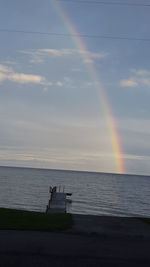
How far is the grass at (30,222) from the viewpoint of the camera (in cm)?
1644

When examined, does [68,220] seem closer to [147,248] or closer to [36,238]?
[36,238]

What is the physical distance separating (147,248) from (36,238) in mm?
3862

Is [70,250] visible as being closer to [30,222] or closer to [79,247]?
[79,247]

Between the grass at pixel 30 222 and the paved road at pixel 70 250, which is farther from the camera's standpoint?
the grass at pixel 30 222

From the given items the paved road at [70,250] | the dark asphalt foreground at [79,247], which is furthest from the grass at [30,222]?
the paved road at [70,250]

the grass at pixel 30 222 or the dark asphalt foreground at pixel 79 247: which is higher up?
the grass at pixel 30 222

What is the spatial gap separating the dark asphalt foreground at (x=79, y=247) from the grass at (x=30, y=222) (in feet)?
2.45

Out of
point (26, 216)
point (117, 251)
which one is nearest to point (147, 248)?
point (117, 251)

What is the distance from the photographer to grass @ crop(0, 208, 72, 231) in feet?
53.9

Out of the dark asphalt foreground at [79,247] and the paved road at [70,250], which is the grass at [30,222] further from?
→ the paved road at [70,250]

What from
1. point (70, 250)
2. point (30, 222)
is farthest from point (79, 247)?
point (30, 222)

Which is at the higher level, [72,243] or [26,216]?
[26,216]

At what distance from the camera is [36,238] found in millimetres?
13945

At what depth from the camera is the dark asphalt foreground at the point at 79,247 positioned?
34.6 ft
